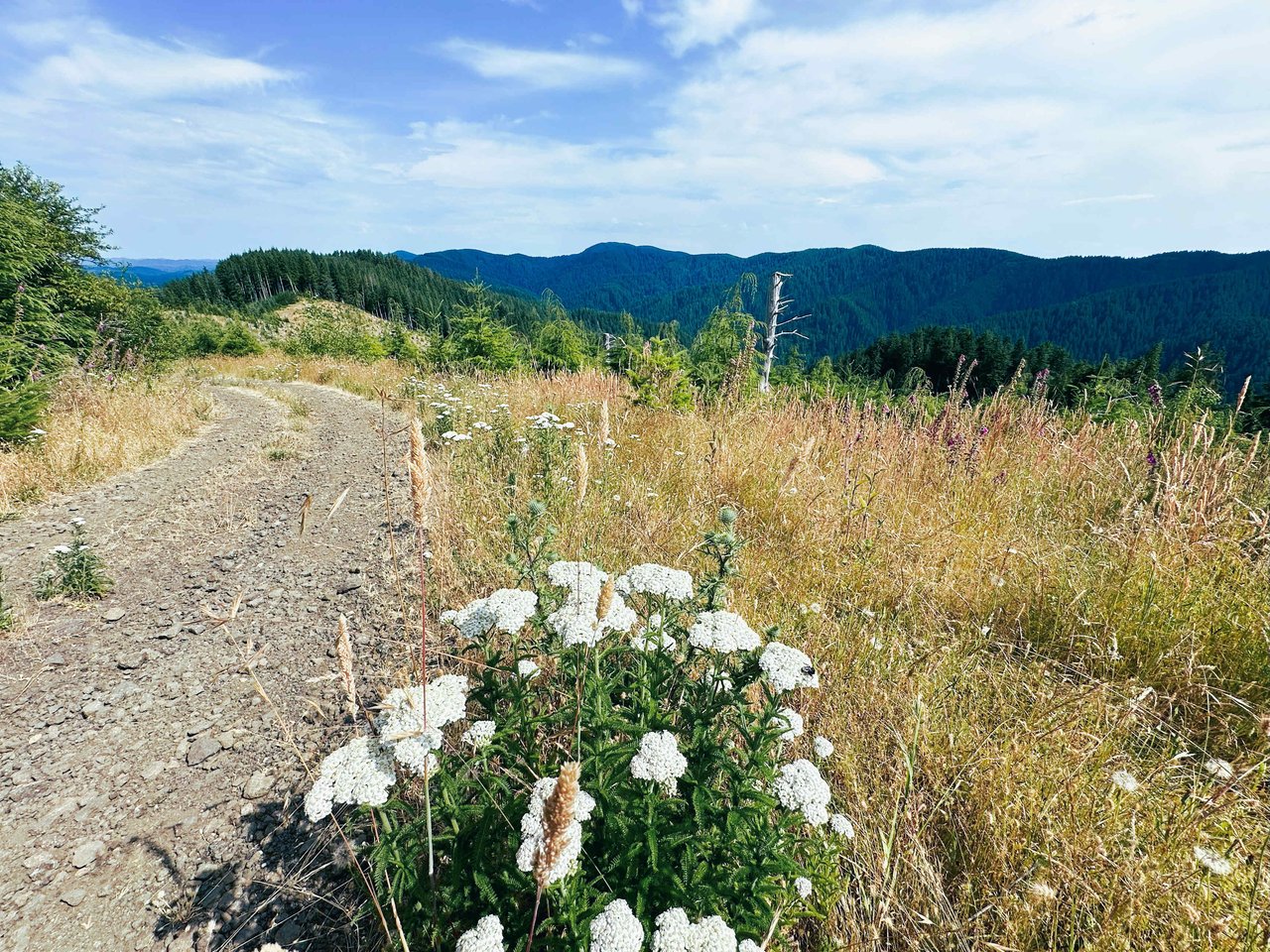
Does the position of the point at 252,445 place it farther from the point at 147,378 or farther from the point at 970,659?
the point at 970,659

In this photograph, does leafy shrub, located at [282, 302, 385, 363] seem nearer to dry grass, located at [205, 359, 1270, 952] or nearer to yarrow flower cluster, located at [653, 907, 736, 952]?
dry grass, located at [205, 359, 1270, 952]

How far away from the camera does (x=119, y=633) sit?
360cm

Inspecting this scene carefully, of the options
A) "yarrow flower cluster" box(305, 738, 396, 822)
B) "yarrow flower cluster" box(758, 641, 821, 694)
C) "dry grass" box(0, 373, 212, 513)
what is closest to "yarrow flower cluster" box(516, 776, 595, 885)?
"yarrow flower cluster" box(305, 738, 396, 822)

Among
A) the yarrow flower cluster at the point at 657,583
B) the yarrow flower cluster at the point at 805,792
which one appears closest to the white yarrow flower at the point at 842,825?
the yarrow flower cluster at the point at 805,792

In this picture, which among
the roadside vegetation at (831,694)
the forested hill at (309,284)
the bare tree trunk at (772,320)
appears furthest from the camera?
the forested hill at (309,284)

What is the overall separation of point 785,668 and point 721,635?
0.76ft

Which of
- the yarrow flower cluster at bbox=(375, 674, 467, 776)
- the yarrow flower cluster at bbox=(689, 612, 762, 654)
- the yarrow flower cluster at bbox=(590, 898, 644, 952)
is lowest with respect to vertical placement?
the yarrow flower cluster at bbox=(590, 898, 644, 952)

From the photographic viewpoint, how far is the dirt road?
1952 millimetres

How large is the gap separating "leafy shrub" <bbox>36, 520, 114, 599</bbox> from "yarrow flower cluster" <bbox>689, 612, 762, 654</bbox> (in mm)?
4861

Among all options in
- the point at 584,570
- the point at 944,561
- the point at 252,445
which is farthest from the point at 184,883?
the point at 252,445

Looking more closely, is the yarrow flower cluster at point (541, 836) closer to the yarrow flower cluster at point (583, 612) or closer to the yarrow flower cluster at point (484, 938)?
the yarrow flower cluster at point (484, 938)

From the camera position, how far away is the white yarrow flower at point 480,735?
1668mm

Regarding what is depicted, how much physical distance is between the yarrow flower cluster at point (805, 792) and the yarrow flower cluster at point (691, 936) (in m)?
0.39

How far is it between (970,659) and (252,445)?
386 inches
